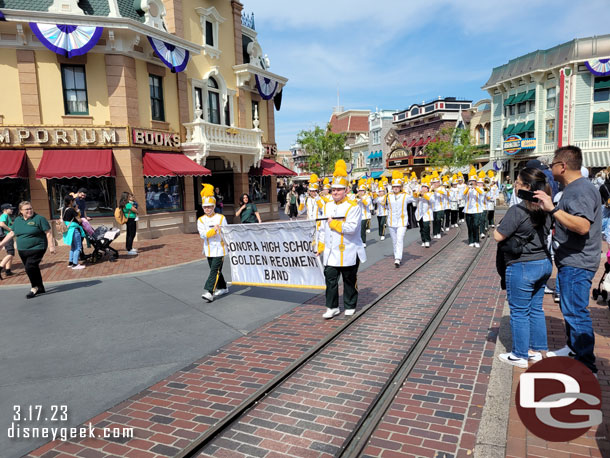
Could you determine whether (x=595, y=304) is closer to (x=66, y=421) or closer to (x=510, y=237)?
(x=510, y=237)

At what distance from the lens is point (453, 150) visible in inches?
1638

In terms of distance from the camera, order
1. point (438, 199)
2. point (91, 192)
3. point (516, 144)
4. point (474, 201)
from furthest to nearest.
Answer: point (516, 144), point (91, 192), point (438, 199), point (474, 201)

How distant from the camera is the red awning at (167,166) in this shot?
15734 millimetres

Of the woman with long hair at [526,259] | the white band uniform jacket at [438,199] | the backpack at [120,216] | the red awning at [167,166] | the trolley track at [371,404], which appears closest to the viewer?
the trolley track at [371,404]

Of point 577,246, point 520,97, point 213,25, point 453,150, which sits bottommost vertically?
point 577,246

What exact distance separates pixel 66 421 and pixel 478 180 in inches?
498

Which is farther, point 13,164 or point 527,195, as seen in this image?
point 13,164

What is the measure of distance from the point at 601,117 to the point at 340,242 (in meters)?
35.3

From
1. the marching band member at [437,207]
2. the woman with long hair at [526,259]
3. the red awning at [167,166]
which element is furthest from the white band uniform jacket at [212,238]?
the red awning at [167,166]

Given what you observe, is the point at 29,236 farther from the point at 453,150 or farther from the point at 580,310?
the point at 453,150

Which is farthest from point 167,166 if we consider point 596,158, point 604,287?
point 596,158

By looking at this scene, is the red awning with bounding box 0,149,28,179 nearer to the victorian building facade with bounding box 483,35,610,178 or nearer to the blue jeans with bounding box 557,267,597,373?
the blue jeans with bounding box 557,267,597,373

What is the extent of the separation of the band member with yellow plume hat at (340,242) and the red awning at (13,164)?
40.1 feet

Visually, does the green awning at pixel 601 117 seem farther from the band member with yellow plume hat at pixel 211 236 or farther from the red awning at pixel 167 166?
the band member with yellow plume hat at pixel 211 236
